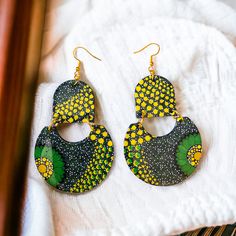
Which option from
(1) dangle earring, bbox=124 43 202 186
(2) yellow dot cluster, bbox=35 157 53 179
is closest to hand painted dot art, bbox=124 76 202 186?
(1) dangle earring, bbox=124 43 202 186

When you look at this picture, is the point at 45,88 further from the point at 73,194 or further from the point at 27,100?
the point at 73,194

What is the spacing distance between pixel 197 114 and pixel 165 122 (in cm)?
7

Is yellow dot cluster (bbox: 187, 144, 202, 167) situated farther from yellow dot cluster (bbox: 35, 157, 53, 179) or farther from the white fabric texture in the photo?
yellow dot cluster (bbox: 35, 157, 53, 179)

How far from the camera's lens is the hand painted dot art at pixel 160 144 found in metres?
0.72

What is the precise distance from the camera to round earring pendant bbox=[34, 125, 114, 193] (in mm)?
707

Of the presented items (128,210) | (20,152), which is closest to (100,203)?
(128,210)

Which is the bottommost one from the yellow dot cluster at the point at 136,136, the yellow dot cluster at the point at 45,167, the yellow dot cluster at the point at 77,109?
the yellow dot cluster at the point at 45,167

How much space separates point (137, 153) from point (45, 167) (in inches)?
7.1

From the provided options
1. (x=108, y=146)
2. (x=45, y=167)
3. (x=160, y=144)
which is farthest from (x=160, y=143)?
(x=45, y=167)

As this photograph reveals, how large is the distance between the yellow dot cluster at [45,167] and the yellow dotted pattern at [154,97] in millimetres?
203

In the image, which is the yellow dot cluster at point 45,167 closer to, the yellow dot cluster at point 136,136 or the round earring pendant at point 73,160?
the round earring pendant at point 73,160

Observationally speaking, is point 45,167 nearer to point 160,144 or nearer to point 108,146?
point 108,146

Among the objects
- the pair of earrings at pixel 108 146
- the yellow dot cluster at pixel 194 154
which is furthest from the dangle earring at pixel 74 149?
the yellow dot cluster at pixel 194 154

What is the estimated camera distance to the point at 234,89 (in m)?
0.78
